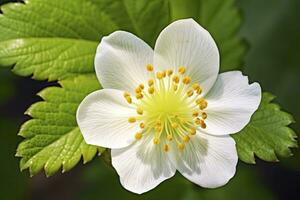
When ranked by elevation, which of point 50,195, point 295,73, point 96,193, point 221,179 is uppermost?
point 221,179

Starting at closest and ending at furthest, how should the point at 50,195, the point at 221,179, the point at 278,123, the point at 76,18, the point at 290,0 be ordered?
the point at 221,179, the point at 278,123, the point at 76,18, the point at 290,0, the point at 50,195

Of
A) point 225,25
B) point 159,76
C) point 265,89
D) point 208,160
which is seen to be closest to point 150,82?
point 159,76

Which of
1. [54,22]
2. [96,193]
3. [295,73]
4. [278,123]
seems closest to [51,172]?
[54,22]

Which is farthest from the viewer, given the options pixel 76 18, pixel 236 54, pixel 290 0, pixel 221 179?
pixel 290 0

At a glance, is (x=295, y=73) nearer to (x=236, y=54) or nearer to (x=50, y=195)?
(x=236, y=54)

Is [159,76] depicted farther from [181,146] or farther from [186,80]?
[181,146]

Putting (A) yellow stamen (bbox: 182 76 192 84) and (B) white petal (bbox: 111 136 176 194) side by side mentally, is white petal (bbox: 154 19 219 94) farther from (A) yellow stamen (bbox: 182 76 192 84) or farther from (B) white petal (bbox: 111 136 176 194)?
(B) white petal (bbox: 111 136 176 194)

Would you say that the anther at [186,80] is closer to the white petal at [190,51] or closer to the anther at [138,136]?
the white petal at [190,51]

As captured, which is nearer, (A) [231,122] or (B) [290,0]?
(A) [231,122]
